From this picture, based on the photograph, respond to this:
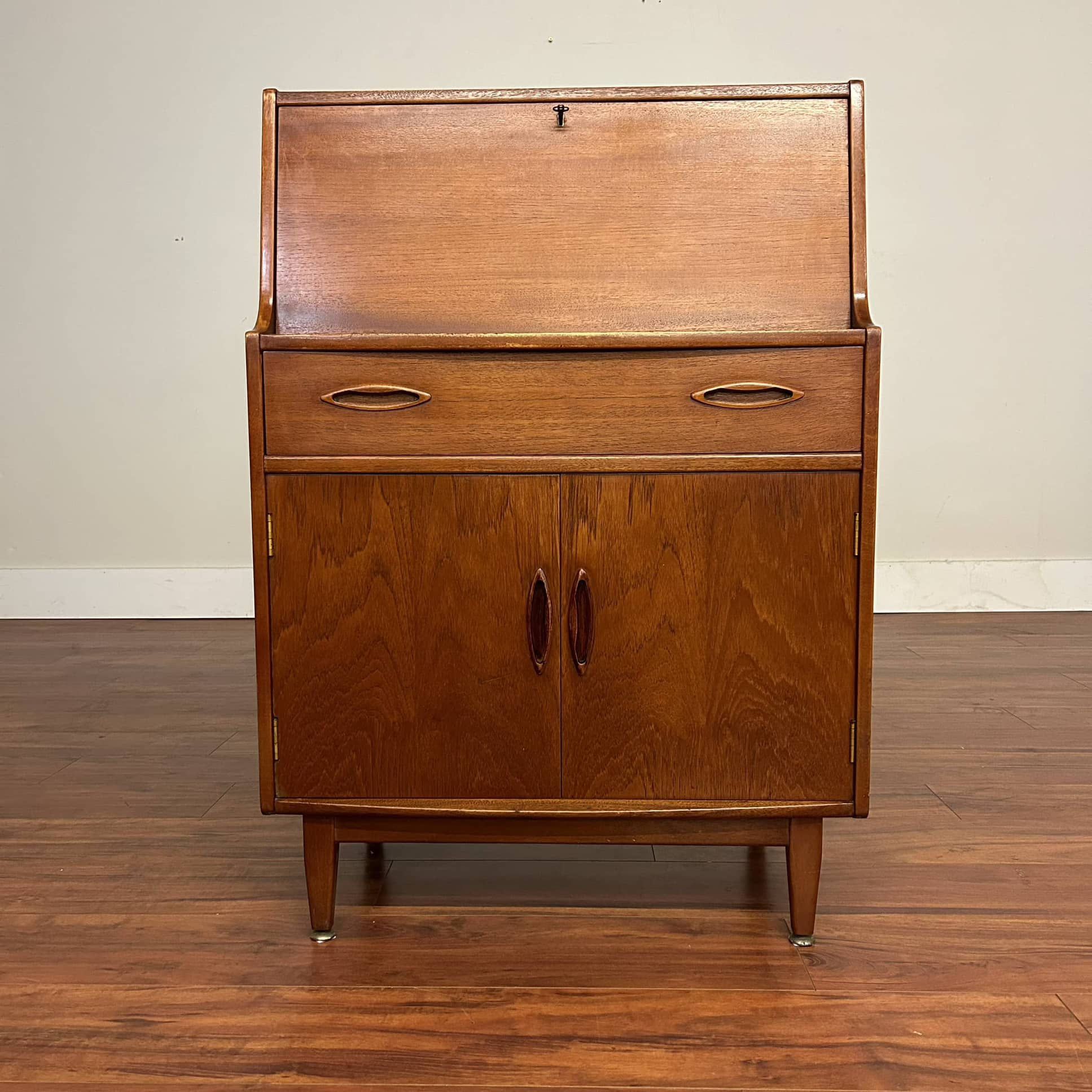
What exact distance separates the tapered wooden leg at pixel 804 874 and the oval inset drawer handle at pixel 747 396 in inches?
21.4

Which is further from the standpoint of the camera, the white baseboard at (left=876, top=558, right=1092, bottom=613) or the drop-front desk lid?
the white baseboard at (left=876, top=558, right=1092, bottom=613)

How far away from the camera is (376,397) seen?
4.51ft

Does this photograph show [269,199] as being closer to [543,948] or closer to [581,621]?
[581,621]

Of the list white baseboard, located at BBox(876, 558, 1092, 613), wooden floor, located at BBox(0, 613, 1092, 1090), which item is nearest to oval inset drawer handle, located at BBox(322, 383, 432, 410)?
wooden floor, located at BBox(0, 613, 1092, 1090)

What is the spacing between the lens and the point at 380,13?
3932 millimetres

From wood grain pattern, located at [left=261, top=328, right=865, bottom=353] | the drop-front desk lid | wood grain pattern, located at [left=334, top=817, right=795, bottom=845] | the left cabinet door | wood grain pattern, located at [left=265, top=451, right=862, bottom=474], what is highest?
the drop-front desk lid

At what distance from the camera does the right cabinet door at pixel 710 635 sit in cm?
138

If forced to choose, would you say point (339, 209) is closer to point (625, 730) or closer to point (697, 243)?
point (697, 243)

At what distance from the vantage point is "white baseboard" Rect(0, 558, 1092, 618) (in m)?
4.09

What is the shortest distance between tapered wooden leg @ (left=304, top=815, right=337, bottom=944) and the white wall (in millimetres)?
2771

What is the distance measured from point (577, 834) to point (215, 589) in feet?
9.68

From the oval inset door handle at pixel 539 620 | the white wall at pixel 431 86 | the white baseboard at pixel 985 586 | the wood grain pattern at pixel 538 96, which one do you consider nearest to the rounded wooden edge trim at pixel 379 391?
the oval inset door handle at pixel 539 620

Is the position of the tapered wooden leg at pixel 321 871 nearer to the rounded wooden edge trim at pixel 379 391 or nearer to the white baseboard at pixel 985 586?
the rounded wooden edge trim at pixel 379 391

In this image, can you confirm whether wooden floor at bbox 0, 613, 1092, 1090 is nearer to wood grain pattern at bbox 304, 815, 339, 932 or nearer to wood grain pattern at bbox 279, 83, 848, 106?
wood grain pattern at bbox 304, 815, 339, 932
